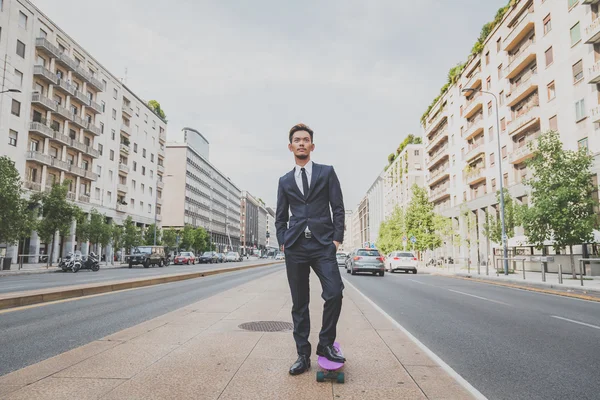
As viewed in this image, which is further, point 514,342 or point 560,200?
point 560,200

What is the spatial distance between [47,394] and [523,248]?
35.2m

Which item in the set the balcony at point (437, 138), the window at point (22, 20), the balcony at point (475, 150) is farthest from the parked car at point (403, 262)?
the window at point (22, 20)

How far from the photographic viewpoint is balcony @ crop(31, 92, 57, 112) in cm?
3588

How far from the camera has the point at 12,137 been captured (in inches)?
1341

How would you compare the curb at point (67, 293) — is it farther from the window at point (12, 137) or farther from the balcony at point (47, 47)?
the balcony at point (47, 47)

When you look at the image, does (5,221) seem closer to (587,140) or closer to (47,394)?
(47,394)

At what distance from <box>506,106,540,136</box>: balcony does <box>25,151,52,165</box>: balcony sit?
131ft

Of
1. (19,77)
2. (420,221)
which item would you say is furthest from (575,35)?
(19,77)

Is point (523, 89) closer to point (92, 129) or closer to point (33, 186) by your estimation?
point (33, 186)

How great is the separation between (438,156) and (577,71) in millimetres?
29951

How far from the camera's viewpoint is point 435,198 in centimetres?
5847

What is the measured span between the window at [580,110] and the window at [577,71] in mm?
1506

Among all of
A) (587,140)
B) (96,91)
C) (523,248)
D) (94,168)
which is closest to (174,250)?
(94,168)

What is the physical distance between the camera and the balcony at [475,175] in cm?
4254
